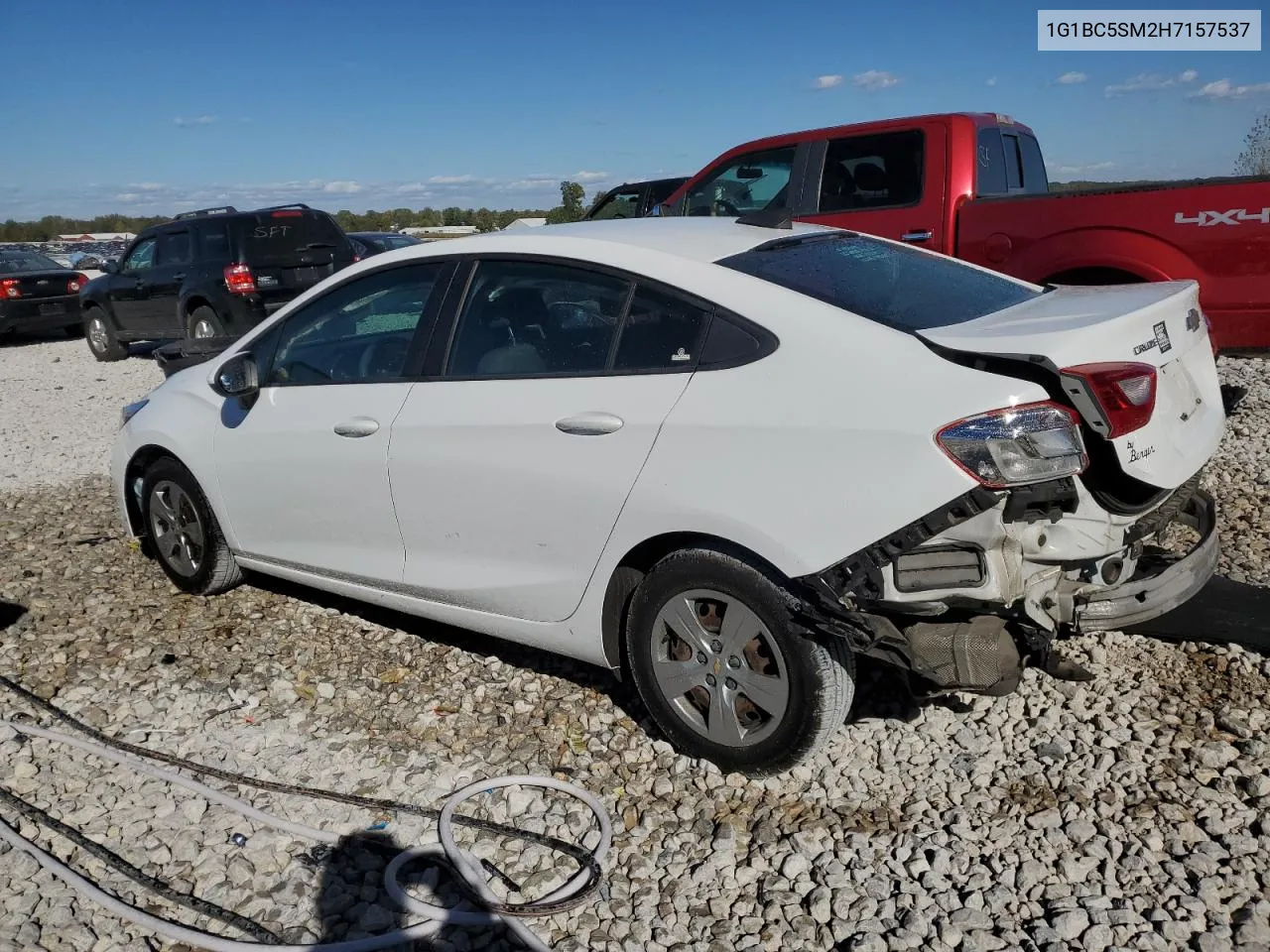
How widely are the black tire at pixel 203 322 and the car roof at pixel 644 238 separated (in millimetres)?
8983

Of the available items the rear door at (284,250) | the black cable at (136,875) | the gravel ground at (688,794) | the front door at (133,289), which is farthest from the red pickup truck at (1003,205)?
the front door at (133,289)

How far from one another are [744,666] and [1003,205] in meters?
5.21

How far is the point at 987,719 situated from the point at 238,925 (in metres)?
2.44

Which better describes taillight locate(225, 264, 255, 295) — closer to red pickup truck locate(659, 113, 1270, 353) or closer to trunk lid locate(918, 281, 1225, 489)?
red pickup truck locate(659, 113, 1270, 353)

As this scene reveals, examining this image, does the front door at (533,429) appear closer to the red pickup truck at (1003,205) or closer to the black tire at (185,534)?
the black tire at (185,534)

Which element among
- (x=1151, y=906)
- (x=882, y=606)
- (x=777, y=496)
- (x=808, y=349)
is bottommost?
(x=1151, y=906)

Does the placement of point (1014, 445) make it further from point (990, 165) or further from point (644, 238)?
point (990, 165)

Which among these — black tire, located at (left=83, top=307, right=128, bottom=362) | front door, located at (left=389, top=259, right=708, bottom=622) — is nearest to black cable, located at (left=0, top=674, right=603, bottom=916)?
front door, located at (left=389, top=259, right=708, bottom=622)

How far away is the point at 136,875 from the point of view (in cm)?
302

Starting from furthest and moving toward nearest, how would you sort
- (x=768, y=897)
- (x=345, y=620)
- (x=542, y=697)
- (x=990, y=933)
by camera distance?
1. (x=345, y=620)
2. (x=542, y=697)
3. (x=768, y=897)
4. (x=990, y=933)

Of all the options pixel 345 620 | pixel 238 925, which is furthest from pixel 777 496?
pixel 345 620

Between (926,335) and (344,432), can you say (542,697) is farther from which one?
(926,335)

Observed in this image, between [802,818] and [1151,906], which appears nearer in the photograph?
[1151,906]

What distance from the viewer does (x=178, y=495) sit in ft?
16.4
